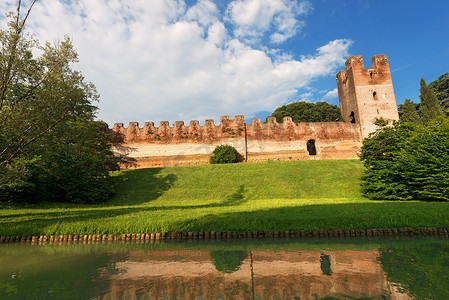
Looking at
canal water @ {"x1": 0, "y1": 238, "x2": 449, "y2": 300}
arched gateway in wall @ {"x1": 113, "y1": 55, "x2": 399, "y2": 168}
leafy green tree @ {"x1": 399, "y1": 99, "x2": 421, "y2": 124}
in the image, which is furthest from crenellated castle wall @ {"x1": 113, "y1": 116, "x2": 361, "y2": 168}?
canal water @ {"x1": 0, "y1": 238, "x2": 449, "y2": 300}

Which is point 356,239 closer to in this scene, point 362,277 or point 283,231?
point 283,231

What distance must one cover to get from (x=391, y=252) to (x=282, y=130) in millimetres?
28453

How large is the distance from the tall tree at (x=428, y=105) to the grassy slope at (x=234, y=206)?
19.3 m

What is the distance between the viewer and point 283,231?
7.54 meters

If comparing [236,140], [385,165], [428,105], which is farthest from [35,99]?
[428,105]

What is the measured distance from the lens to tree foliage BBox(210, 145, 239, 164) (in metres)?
30.0

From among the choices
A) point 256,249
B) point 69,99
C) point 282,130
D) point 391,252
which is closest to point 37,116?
point 69,99

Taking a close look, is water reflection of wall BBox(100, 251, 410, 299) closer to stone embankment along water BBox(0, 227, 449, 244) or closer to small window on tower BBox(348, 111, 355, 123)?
stone embankment along water BBox(0, 227, 449, 244)

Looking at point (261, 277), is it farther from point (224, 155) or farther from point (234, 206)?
point (224, 155)

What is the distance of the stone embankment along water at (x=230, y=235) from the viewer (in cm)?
730

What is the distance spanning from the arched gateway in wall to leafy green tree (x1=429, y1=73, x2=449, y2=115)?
48.2 feet

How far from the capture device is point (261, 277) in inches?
166

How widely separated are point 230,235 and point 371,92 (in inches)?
1352

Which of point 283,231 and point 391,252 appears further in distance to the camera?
point 283,231
